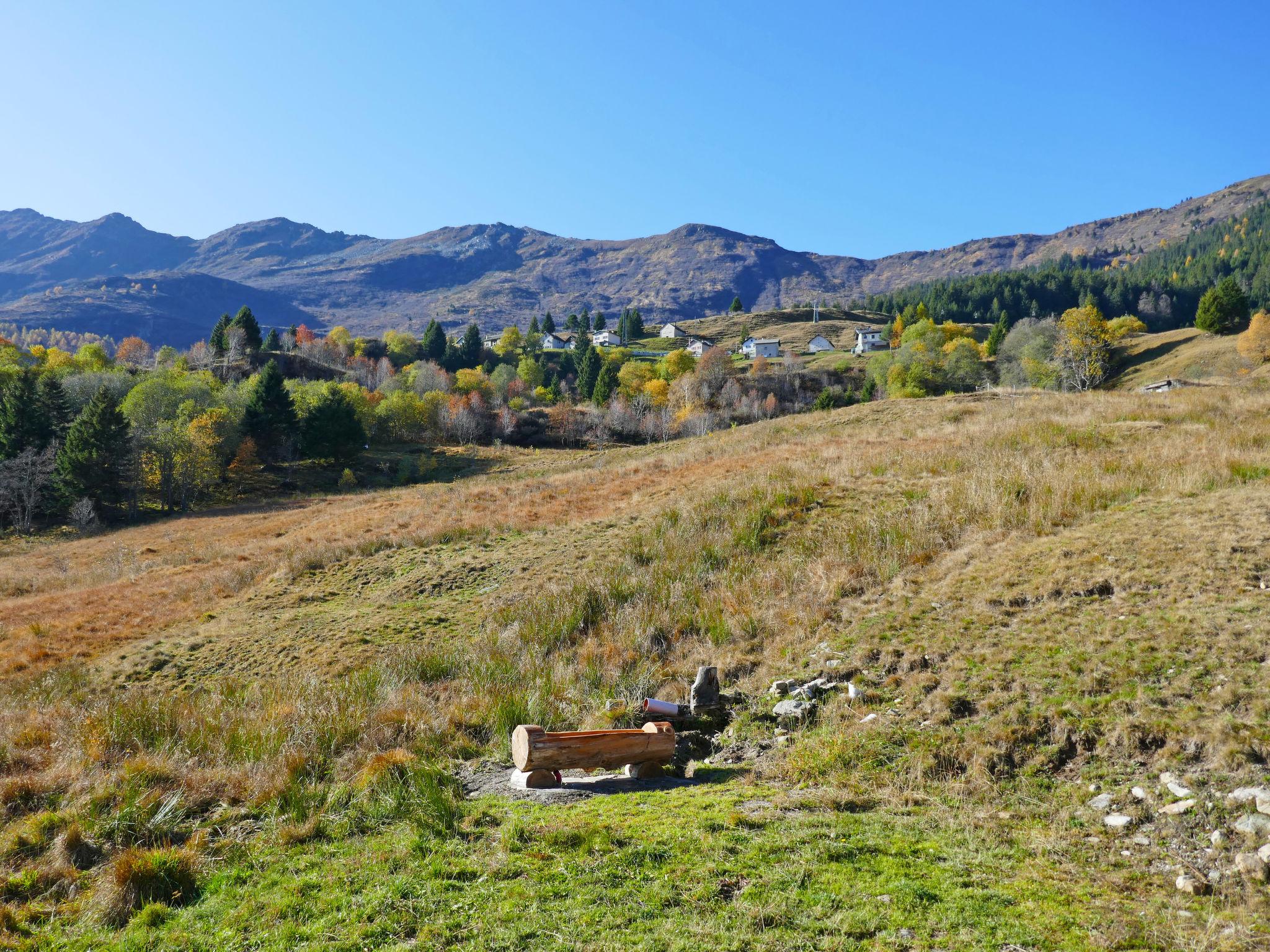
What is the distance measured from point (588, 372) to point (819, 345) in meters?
62.7

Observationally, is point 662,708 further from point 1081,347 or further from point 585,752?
point 1081,347

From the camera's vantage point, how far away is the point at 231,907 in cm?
562

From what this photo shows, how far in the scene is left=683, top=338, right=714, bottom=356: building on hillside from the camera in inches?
6462

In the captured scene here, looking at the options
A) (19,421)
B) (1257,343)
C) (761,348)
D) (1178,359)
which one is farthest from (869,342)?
(19,421)

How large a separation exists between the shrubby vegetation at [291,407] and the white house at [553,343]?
2020 centimetres

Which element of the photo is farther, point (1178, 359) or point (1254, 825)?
point (1178, 359)

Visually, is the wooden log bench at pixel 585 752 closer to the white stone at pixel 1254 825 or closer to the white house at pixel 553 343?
the white stone at pixel 1254 825

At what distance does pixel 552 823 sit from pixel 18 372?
100 metres

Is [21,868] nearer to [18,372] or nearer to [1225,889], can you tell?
[1225,889]

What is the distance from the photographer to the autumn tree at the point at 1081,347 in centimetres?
8644

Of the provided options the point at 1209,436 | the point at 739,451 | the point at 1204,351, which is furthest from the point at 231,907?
the point at 1204,351

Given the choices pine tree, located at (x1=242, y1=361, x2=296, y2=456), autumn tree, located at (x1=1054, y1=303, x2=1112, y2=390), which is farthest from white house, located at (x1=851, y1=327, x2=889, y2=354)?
pine tree, located at (x1=242, y1=361, x2=296, y2=456)

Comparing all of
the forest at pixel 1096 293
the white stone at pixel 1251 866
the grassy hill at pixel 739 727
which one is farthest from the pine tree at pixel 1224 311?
the white stone at pixel 1251 866

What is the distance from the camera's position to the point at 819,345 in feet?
536
